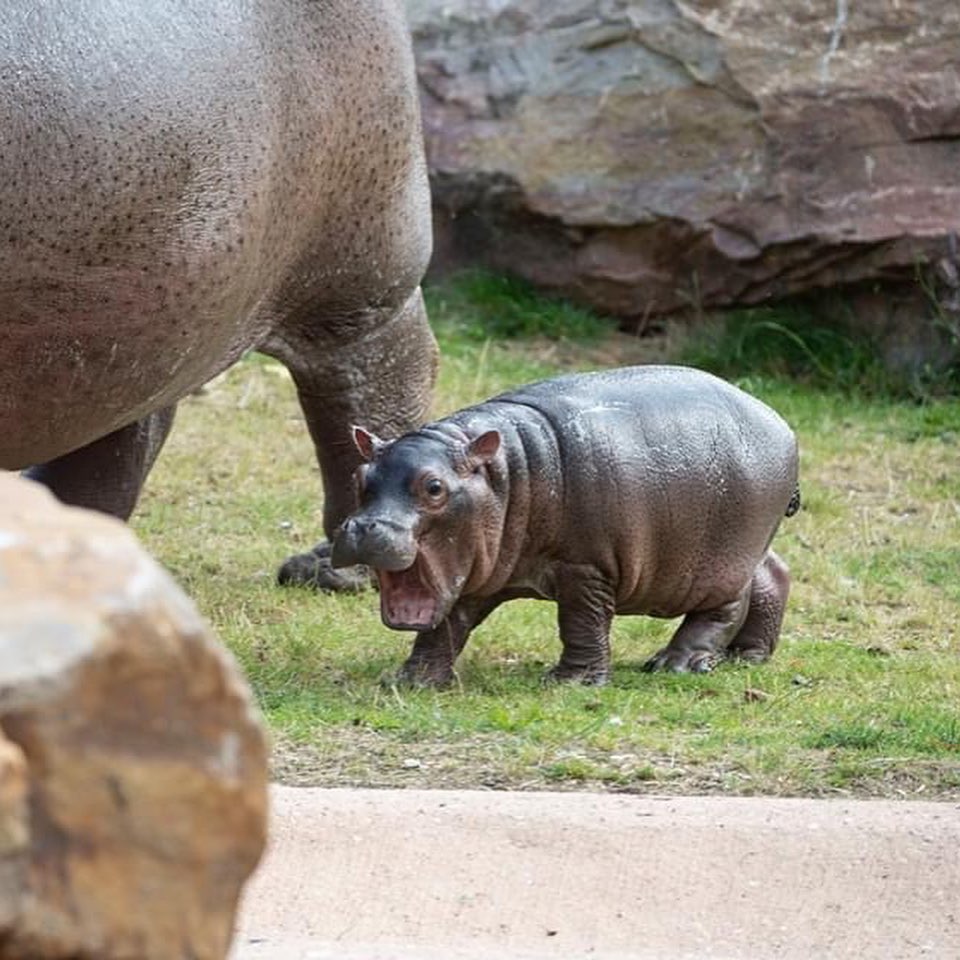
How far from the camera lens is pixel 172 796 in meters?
1.63

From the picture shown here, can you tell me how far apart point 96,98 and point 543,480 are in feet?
3.66

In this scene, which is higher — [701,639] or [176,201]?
[176,201]

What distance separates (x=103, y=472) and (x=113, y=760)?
3629mm

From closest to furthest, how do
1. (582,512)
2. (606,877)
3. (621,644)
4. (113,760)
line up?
(113,760) < (606,877) < (582,512) < (621,644)

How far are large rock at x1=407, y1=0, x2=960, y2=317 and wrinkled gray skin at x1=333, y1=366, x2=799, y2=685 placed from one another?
3.22m

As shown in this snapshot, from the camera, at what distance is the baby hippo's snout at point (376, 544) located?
4152 millimetres

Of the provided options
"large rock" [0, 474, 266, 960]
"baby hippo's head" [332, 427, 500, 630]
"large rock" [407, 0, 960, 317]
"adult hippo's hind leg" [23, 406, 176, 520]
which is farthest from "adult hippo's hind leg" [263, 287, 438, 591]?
"large rock" [0, 474, 266, 960]

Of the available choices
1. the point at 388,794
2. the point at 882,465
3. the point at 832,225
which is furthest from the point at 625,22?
the point at 388,794

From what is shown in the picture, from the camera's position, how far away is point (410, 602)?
432 cm

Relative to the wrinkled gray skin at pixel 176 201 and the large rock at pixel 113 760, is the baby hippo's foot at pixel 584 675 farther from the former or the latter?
the large rock at pixel 113 760

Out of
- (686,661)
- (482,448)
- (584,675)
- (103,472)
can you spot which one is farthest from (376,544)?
(103,472)

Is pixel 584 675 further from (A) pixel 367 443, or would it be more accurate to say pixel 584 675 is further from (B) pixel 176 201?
(B) pixel 176 201

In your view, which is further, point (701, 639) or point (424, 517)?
point (701, 639)

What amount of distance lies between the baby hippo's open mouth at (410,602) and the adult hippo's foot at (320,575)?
3.98 ft
